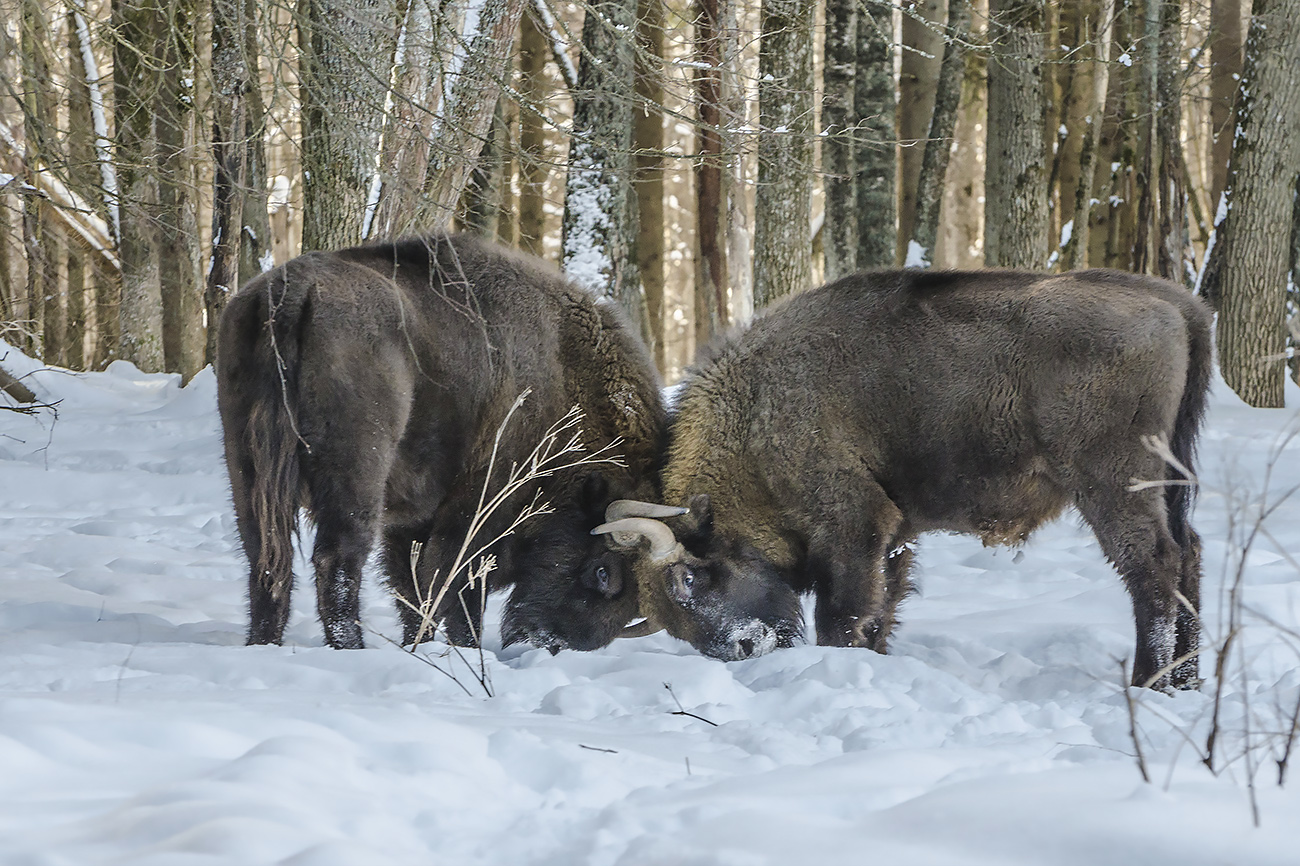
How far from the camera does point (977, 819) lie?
2330 millimetres

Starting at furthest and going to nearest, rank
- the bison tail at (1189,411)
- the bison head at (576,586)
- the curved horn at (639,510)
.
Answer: the bison head at (576,586) < the curved horn at (639,510) < the bison tail at (1189,411)

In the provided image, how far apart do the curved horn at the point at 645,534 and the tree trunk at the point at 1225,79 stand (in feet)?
39.3

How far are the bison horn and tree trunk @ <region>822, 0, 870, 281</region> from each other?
5.92m

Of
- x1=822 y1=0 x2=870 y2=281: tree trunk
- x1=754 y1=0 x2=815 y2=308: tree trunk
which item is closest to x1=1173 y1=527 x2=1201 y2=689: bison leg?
x1=754 y1=0 x2=815 y2=308: tree trunk

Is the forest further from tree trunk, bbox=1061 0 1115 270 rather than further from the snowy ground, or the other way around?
the snowy ground

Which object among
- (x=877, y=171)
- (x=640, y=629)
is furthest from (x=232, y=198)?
(x=640, y=629)

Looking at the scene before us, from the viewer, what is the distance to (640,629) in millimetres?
6008

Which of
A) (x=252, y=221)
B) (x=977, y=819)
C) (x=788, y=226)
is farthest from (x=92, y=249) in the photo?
(x=977, y=819)

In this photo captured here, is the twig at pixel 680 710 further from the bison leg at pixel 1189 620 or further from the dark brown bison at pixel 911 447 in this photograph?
the bison leg at pixel 1189 620

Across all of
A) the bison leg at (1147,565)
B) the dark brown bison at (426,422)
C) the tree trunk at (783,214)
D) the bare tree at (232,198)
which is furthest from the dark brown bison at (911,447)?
the tree trunk at (783,214)

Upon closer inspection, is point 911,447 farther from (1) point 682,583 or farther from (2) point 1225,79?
(2) point 1225,79

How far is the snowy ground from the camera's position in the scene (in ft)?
7.39

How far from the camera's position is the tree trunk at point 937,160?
1334cm

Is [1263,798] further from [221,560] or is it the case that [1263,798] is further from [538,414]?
[221,560]
